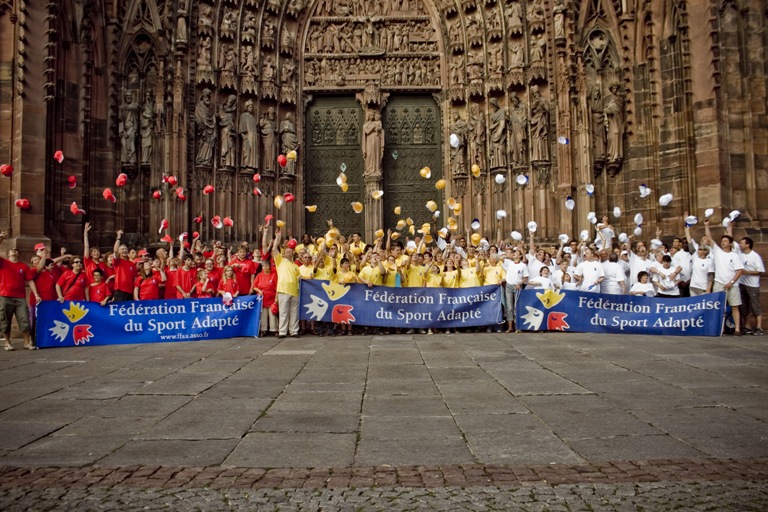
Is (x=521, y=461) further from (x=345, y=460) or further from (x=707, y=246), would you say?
→ (x=707, y=246)

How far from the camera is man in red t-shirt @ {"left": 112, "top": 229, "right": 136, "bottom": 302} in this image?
12523 mm

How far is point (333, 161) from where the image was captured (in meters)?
20.8

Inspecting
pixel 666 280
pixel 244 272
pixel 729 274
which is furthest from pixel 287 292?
pixel 729 274

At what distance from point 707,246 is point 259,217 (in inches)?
482

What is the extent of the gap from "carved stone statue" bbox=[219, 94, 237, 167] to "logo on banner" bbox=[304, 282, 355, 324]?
776 centimetres

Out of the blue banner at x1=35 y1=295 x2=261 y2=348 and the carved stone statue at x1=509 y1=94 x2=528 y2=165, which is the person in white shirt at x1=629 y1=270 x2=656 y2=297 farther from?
the blue banner at x1=35 y1=295 x2=261 y2=348

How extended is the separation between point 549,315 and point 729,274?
11.3 ft

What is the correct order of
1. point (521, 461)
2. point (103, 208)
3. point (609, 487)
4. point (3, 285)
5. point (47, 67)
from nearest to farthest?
point (609, 487), point (521, 461), point (3, 285), point (47, 67), point (103, 208)

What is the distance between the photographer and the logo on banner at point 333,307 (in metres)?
12.5

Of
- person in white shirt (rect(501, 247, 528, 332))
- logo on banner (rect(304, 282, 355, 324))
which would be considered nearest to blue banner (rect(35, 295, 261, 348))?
logo on banner (rect(304, 282, 355, 324))

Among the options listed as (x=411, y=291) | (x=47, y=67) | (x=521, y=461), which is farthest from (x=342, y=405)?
(x=47, y=67)

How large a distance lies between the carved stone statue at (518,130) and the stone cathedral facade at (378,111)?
1.8 inches

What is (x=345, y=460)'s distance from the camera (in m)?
4.45

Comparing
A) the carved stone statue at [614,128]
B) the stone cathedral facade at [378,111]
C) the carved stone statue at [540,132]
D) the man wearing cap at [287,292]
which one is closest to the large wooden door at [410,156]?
the stone cathedral facade at [378,111]
